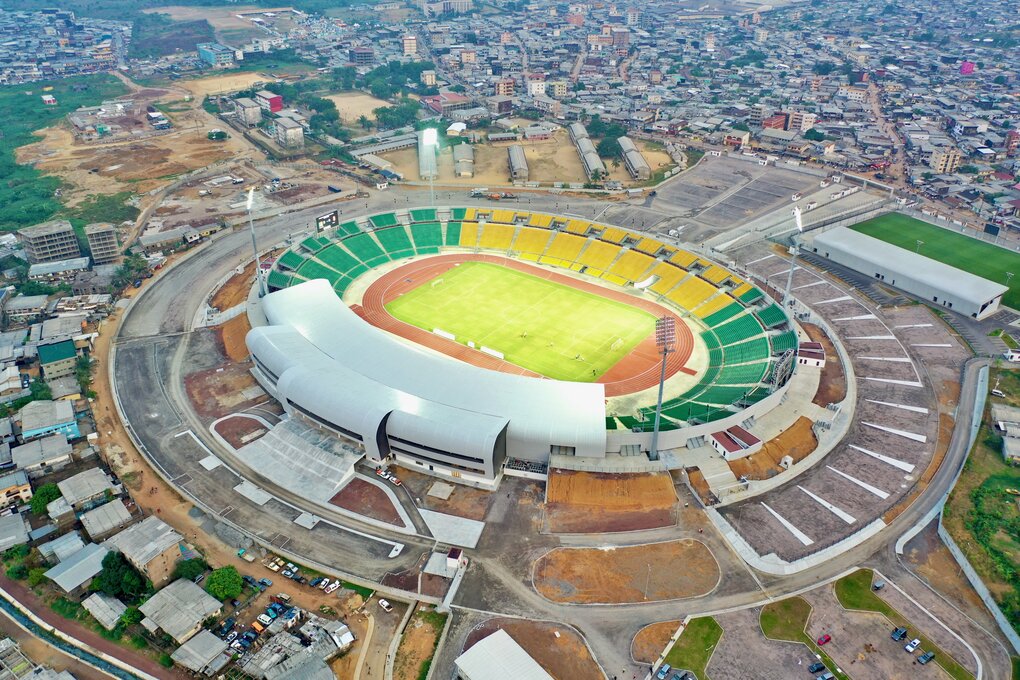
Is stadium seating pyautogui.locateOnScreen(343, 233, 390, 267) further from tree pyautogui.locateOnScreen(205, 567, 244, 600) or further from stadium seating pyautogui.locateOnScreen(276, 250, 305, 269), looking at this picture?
tree pyautogui.locateOnScreen(205, 567, 244, 600)

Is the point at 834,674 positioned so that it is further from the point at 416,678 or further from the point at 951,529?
the point at 416,678

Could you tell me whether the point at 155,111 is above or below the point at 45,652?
above

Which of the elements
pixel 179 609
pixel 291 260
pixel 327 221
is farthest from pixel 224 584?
pixel 327 221

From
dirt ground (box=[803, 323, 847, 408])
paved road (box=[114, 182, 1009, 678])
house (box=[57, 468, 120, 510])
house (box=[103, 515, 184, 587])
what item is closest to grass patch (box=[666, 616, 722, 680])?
paved road (box=[114, 182, 1009, 678])

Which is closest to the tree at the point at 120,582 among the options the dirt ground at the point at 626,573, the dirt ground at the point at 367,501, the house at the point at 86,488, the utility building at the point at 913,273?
the house at the point at 86,488

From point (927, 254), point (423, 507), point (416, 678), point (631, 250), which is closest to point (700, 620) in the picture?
point (416, 678)

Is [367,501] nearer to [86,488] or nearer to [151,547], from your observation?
[151,547]

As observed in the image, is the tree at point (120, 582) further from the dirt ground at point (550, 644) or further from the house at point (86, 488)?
the dirt ground at point (550, 644)
